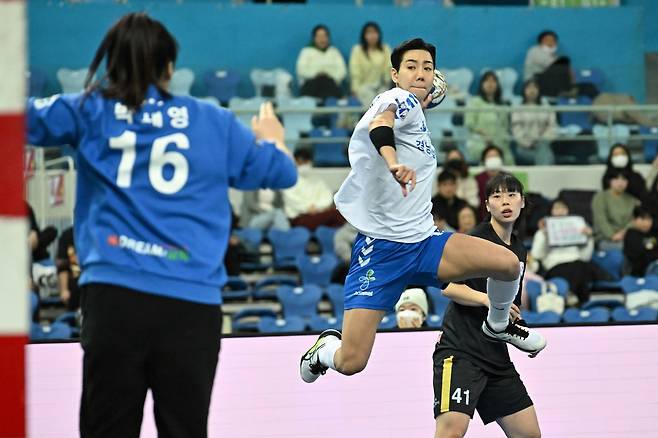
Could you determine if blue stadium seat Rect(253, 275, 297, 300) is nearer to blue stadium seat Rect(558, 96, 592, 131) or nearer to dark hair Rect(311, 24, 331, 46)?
dark hair Rect(311, 24, 331, 46)

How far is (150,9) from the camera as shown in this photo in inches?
563

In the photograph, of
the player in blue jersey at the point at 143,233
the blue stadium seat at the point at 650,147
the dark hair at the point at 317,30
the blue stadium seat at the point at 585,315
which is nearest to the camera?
→ the player in blue jersey at the point at 143,233

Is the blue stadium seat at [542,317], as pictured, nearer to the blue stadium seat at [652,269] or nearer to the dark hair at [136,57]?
the blue stadium seat at [652,269]

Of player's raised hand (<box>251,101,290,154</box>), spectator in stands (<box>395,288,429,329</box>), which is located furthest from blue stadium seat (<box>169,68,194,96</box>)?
player's raised hand (<box>251,101,290,154</box>)

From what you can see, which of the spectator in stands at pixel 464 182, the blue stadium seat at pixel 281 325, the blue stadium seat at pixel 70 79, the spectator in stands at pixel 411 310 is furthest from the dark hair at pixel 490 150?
the spectator in stands at pixel 411 310

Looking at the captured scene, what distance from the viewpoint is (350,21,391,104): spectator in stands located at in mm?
13804

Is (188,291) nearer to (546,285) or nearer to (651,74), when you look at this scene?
(546,285)

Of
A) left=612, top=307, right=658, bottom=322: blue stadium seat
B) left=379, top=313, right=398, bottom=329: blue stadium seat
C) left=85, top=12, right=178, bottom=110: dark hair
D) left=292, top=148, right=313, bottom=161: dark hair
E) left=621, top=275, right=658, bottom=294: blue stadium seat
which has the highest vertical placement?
left=85, top=12, right=178, bottom=110: dark hair

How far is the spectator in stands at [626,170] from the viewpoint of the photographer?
40.4 feet

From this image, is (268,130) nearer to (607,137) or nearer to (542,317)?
(542,317)

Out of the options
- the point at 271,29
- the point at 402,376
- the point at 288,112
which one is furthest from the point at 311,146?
the point at 402,376

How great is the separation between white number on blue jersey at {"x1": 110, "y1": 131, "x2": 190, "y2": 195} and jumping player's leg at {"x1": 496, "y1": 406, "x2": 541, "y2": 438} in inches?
99.3

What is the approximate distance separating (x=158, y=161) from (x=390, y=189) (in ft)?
7.13

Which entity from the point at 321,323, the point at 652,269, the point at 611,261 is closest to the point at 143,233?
the point at 321,323
